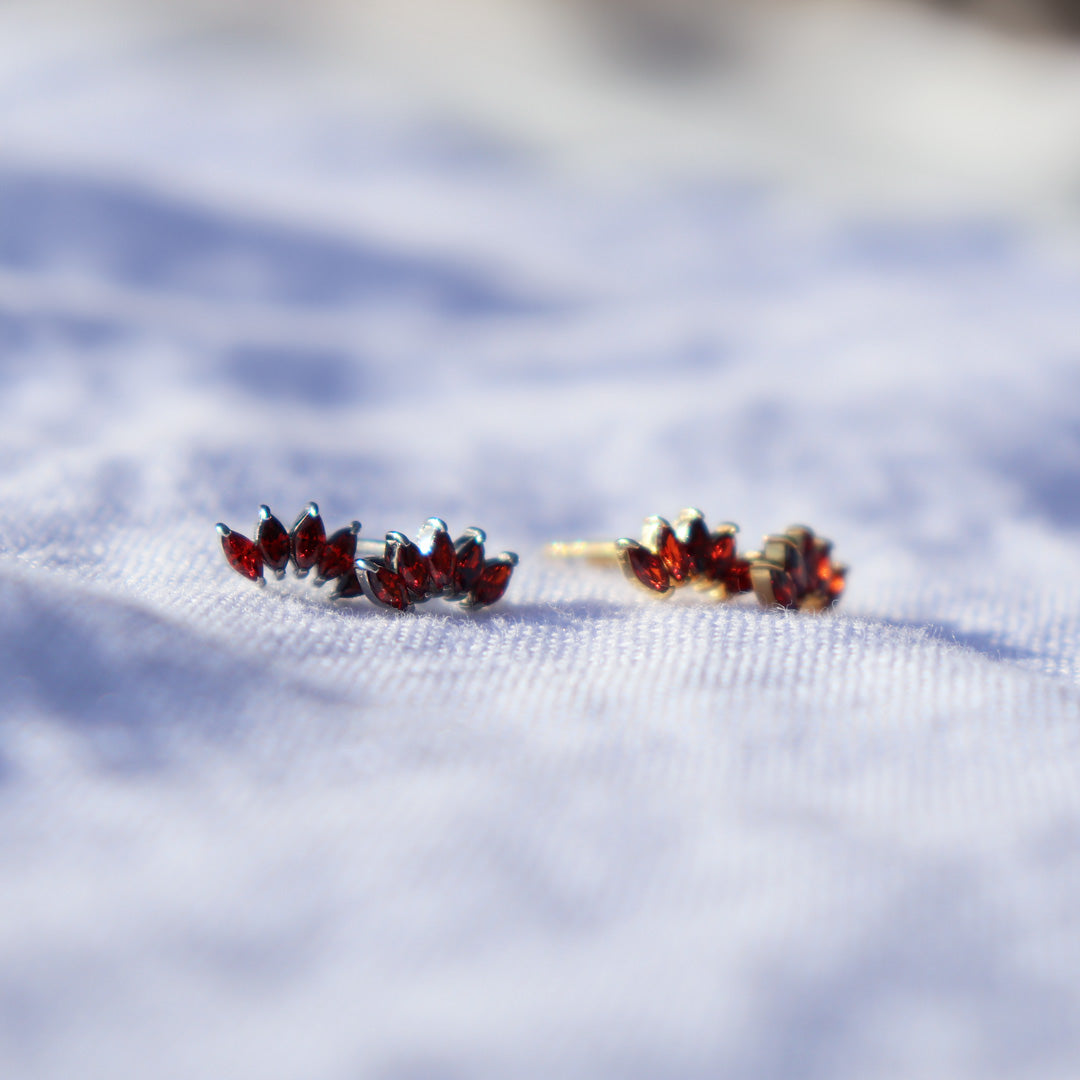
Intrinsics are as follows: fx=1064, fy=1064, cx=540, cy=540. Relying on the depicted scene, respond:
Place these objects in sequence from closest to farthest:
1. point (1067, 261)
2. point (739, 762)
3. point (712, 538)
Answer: point (739, 762) < point (712, 538) < point (1067, 261)

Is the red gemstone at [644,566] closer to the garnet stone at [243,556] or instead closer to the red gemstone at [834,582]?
the red gemstone at [834,582]

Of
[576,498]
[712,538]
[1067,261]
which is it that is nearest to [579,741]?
[712,538]

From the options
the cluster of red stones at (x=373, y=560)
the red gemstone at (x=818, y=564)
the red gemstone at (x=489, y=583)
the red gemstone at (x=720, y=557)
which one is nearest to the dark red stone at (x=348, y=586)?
the cluster of red stones at (x=373, y=560)

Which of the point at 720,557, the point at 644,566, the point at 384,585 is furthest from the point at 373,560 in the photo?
the point at 720,557

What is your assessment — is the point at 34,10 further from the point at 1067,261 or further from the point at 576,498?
the point at 1067,261

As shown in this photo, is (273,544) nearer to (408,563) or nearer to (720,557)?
(408,563)

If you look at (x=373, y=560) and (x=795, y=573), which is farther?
(x=795, y=573)

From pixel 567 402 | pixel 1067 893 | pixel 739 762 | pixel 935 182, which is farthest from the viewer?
pixel 935 182
